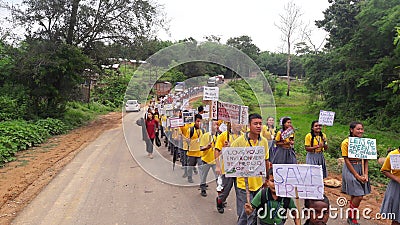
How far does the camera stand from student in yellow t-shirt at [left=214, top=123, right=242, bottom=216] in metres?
5.43

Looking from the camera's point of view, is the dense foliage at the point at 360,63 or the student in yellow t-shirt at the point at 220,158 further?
the dense foliage at the point at 360,63

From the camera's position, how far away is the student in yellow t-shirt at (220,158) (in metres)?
5.43

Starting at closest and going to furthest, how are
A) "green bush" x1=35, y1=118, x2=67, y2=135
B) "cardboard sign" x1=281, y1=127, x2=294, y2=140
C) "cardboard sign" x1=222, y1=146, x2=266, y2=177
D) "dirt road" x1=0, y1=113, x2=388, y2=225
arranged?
"cardboard sign" x1=222, y1=146, x2=266, y2=177 < "dirt road" x1=0, y1=113, x2=388, y2=225 < "cardboard sign" x1=281, y1=127, x2=294, y2=140 < "green bush" x1=35, y1=118, x2=67, y2=135

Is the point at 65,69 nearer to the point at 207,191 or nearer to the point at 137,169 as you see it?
the point at 137,169

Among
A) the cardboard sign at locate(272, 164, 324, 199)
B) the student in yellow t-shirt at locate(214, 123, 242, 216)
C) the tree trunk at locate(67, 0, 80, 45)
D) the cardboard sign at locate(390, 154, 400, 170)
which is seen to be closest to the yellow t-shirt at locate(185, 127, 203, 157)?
the student in yellow t-shirt at locate(214, 123, 242, 216)

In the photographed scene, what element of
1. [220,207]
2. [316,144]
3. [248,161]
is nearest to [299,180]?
[248,161]

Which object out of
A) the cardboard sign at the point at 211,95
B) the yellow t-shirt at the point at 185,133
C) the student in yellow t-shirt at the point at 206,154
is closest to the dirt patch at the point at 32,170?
the yellow t-shirt at the point at 185,133

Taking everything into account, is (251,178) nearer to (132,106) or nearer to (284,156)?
(284,156)

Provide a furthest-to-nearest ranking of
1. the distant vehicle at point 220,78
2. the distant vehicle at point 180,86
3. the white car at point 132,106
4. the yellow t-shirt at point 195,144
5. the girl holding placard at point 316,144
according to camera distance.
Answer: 1. the distant vehicle at point 180,86
2. the white car at point 132,106
3. the distant vehicle at point 220,78
4. the yellow t-shirt at point 195,144
5. the girl holding placard at point 316,144

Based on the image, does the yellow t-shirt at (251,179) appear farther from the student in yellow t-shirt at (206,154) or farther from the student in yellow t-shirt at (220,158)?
the student in yellow t-shirt at (206,154)

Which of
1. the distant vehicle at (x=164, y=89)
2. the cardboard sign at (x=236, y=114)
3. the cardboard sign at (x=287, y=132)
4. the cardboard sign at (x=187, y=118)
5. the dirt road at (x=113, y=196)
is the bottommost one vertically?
the dirt road at (x=113, y=196)

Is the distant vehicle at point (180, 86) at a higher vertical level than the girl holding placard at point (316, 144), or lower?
higher

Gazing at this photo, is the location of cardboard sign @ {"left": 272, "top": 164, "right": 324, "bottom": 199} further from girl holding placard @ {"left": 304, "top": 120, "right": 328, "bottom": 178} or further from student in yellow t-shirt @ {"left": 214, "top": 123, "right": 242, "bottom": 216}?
girl holding placard @ {"left": 304, "top": 120, "right": 328, "bottom": 178}

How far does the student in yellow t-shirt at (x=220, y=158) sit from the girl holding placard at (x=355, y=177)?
5.48 feet
